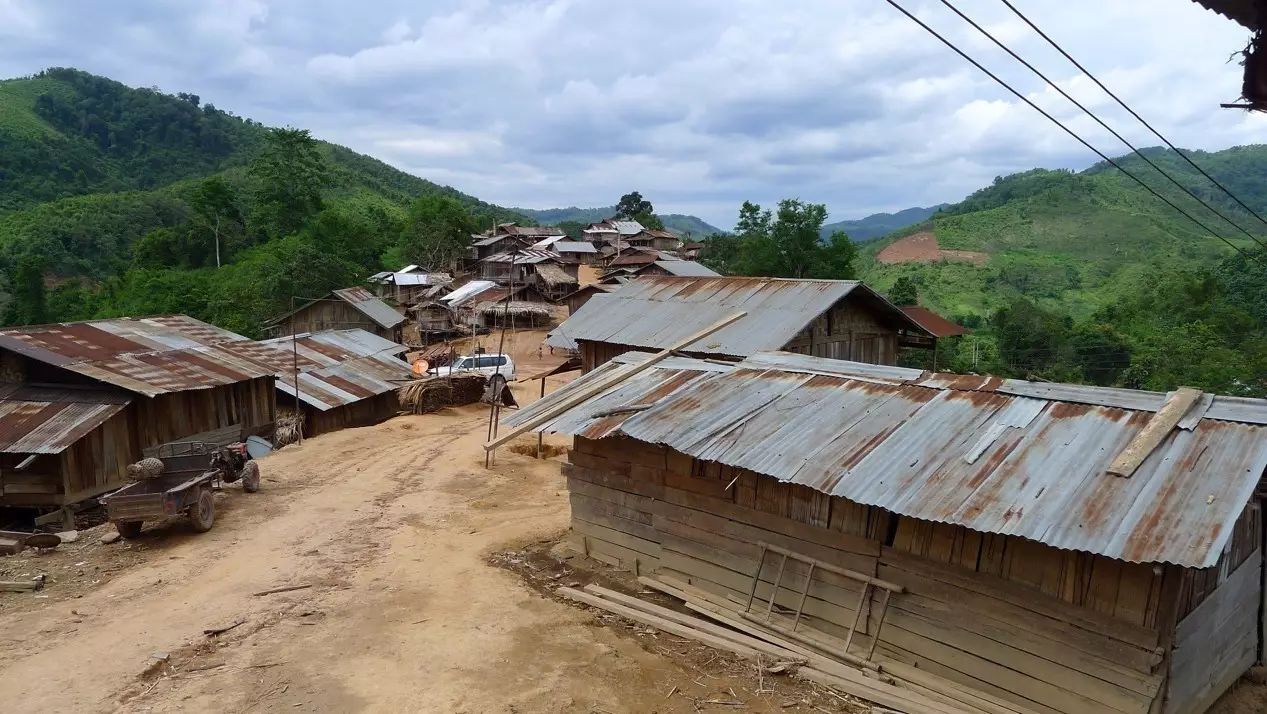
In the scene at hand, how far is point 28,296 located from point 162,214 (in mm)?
24175

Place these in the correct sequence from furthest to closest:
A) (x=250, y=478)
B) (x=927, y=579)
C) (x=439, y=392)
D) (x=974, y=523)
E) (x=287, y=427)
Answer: (x=439, y=392) → (x=287, y=427) → (x=250, y=478) → (x=927, y=579) → (x=974, y=523)

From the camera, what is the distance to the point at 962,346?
39781 mm

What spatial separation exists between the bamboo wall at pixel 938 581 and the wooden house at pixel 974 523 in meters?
0.02

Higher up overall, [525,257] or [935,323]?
[525,257]

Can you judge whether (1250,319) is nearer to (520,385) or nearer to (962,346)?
(962,346)

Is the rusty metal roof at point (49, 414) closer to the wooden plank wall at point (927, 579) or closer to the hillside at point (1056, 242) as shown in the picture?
the wooden plank wall at point (927, 579)

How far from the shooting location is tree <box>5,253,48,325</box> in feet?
157

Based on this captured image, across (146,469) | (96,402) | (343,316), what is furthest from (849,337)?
(343,316)

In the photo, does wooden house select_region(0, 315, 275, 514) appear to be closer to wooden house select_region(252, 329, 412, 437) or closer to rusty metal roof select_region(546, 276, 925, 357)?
wooden house select_region(252, 329, 412, 437)

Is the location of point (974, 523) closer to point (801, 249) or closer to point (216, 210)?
point (801, 249)

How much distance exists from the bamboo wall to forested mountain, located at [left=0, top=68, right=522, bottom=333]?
42.0 meters

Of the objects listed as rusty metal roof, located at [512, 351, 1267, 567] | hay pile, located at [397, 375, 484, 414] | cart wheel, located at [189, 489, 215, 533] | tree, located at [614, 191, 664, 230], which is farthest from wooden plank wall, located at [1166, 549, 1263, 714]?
tree, located at [614, 191, 664, 230]

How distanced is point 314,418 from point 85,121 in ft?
336

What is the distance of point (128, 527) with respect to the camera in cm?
1316
